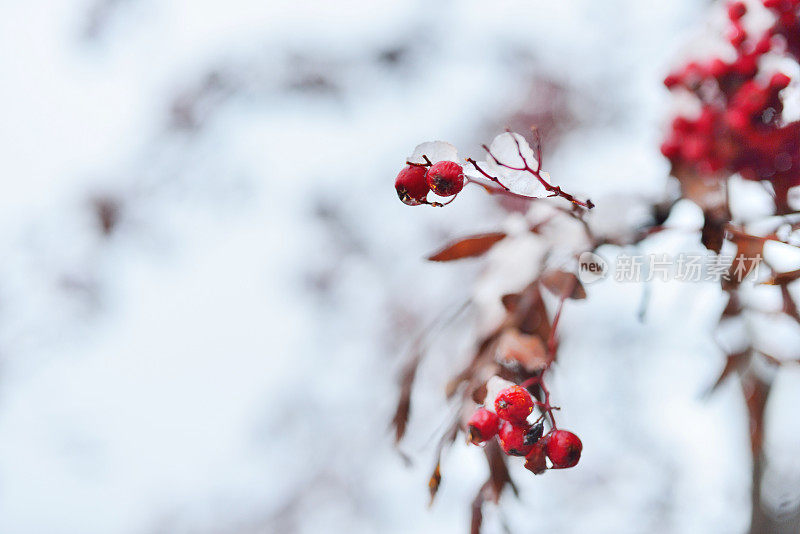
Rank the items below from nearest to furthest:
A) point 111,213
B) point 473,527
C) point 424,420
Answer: point 473,527 < point 111,213 < point 424,420

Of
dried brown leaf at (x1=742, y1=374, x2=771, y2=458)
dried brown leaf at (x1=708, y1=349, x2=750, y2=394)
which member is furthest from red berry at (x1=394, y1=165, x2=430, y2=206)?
dried brown leaf at (x1=742, y1=374, x2=771, y2=458)

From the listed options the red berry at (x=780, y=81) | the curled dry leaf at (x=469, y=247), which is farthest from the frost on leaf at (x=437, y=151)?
the red berry at (x=780, y=81)

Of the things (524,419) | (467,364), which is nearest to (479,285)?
(467,364)

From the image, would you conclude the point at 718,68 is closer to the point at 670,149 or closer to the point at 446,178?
the point at 670,149

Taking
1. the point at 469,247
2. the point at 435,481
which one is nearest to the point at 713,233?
the point at 469,247

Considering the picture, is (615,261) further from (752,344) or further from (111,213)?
(111,213)

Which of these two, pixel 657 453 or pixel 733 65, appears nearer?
pixel 733 65

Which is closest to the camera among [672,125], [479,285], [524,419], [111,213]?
[524,419]
